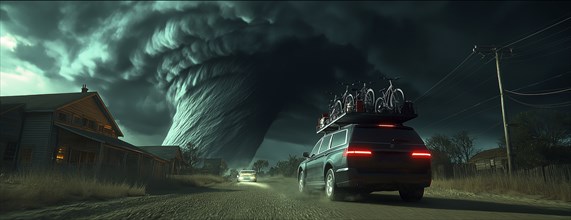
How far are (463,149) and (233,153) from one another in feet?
136

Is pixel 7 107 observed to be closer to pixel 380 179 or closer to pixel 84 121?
pixel 84 121

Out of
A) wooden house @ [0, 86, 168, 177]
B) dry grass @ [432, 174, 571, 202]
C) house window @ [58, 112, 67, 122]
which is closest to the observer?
dry grass @ [432, 174, 571, 202]

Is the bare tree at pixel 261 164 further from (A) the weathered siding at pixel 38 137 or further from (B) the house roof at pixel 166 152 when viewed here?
(A) the weathered siding at pixel 38 137

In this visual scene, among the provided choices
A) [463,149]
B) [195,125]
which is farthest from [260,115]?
[463,149]

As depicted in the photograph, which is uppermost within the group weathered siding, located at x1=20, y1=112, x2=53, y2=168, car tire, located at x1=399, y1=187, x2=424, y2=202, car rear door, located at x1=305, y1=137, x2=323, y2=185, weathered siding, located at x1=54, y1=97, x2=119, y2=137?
weathered siding, located at x1=54, y1=97, x2=119, y2=137

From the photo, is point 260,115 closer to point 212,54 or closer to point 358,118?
point 212,54

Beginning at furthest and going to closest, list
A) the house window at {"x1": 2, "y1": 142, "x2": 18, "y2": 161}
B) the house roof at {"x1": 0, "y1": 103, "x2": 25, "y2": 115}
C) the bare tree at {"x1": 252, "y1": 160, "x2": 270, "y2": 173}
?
the bare tree at {"x1": 252, "y1": 160, "x2": 270, "y2": 173} → the house window at {"x1": 2, "y1": 142, "x2": 18, "y2": 161} → the house roof at {"x1": 0, "y1": 103, "x2": 25, "y2": 115}

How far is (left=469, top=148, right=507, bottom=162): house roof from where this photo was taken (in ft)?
183

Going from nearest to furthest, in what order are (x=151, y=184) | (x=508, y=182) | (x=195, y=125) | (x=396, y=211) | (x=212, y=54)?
(x=396, y=211) < (x=508, y=182) < (x=151, y=184) < (x=195, y=125) < (x=212, y=54)

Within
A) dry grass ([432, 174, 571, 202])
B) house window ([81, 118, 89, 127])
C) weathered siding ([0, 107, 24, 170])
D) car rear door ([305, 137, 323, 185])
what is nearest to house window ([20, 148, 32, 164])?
weathered siding ([0, 107, 24, 170])

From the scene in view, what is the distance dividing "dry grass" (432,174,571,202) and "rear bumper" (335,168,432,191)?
5.20m

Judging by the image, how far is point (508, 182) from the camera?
1448 centimetres

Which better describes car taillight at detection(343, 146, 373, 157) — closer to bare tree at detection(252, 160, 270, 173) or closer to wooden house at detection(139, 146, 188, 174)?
wooden house at detection(139, 146, 188, 174)

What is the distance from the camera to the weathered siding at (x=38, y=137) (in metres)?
26.3
